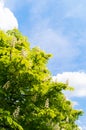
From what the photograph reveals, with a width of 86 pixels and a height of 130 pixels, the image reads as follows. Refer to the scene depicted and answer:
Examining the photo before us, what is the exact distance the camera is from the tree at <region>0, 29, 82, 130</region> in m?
30.2

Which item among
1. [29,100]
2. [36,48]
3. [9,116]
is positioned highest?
[36,48]

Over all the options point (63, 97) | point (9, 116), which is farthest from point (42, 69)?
point (9, 116)

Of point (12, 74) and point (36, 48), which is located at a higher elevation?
point (36, 48)

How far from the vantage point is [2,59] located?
100ft

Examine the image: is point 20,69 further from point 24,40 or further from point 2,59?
point 24,40

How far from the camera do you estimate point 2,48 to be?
32500 mm

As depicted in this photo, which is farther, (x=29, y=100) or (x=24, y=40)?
(x=24, y=40)

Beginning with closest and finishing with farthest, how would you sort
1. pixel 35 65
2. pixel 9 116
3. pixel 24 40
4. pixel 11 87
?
pixel 9 116
pixel 11 87
pixel 35 65
pixel 24 40

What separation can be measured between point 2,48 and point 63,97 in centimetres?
716

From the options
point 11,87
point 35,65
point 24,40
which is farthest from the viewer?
point 24,40

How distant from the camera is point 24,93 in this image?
32.0 metres

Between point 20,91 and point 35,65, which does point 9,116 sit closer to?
point 20,91

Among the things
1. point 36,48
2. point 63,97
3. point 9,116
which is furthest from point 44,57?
point 9,116

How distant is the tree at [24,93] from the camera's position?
3025 cm
